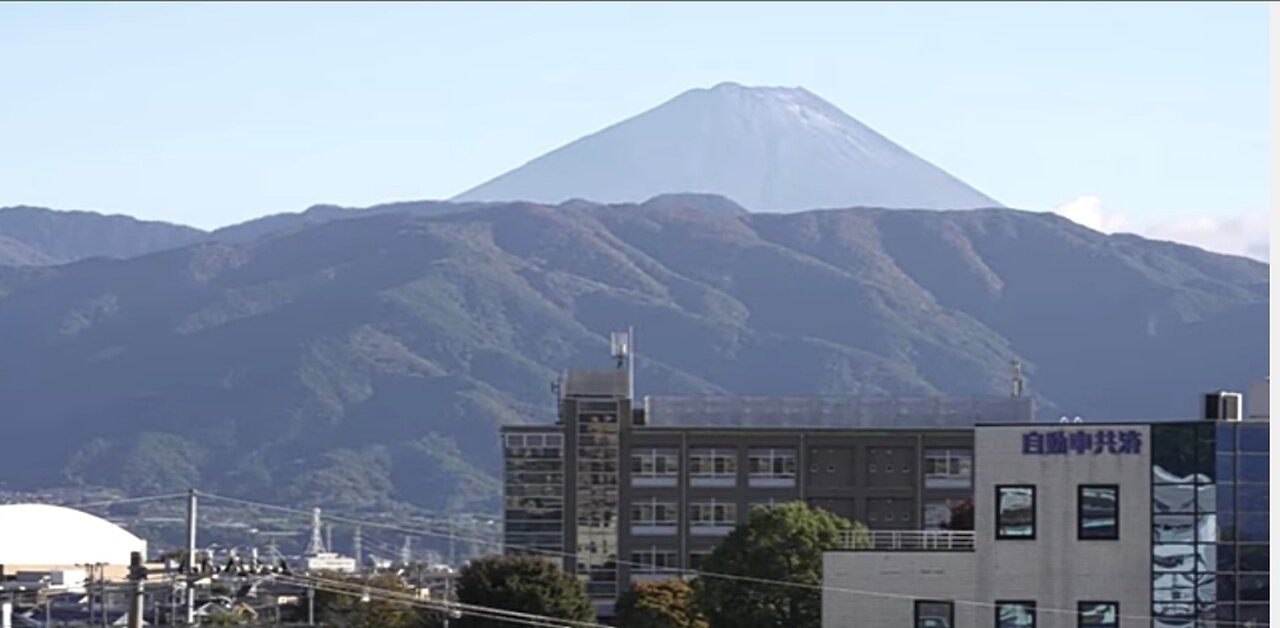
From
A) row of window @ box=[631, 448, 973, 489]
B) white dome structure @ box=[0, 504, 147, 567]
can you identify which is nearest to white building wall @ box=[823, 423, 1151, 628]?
row of window @ box=[631, 448, 973, 489]

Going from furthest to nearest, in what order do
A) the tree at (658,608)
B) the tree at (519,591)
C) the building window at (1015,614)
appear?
the tree at (658,608), the tree at (519,591), the building window at (1015,614)

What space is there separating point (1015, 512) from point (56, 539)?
10677 centimetres

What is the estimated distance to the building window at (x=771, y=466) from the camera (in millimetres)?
145500

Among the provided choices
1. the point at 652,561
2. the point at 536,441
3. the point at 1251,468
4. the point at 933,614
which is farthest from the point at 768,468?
the point at 1251,468

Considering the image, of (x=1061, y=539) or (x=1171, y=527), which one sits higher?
(x=1171, y=527)

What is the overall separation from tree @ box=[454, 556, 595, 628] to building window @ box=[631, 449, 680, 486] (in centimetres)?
3950

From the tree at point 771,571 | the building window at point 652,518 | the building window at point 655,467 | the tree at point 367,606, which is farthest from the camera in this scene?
the building window at point 655,467

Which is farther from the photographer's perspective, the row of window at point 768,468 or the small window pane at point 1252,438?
the row of window at point 768,468

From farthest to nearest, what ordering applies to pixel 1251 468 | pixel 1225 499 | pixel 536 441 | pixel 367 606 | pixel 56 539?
pixel 56 539 → pixel 536 441 → pixel 367 606 → pixel 1225 499 → pixel 1251 468

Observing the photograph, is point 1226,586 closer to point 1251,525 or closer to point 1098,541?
point 1251,525

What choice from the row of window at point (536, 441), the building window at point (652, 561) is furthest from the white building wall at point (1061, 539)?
the row of window at point (536, 441)

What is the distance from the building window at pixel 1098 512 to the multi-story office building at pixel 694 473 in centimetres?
6567

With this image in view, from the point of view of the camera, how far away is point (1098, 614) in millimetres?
74375

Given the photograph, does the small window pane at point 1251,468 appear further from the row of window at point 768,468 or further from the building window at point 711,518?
the building window at point 711,518
